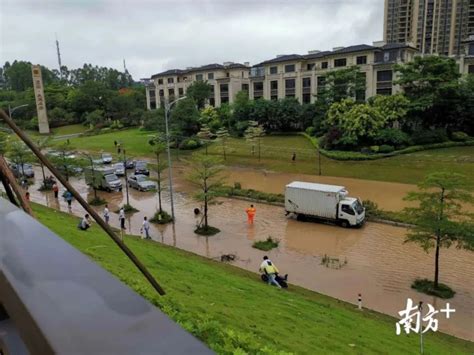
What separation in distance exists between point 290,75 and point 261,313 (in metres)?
48.7

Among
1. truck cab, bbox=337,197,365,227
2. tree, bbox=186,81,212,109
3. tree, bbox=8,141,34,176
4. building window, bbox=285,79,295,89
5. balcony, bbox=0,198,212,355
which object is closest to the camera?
balcony, bbox=0,198,212,355

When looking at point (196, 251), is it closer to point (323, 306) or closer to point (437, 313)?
point (323, 306)

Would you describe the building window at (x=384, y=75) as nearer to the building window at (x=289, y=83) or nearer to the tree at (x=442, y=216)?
the building window at (x=289, y=83)

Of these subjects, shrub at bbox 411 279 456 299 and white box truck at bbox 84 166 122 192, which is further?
white box truck at bbox 84 166 122 192

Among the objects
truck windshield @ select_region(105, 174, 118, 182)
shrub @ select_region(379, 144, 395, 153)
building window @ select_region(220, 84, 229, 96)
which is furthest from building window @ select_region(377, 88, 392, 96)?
truck windshield @ select_region(105, 174, 118, 182)

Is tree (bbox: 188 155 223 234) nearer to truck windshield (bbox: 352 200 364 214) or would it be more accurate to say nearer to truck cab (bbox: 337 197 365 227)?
truck cab (bbox: 337 197 365 227)

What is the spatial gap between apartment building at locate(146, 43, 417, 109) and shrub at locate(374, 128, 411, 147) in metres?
9.14

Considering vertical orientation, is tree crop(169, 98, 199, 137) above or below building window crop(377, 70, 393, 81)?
below

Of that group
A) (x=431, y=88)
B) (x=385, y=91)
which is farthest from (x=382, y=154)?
(x=385, y=91)

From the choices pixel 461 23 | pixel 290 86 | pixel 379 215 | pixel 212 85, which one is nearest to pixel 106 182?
pixel 379 215

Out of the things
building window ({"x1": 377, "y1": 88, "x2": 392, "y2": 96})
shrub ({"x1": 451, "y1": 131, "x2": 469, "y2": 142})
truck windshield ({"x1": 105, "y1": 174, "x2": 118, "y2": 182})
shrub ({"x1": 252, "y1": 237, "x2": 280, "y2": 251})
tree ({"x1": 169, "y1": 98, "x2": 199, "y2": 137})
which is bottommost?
shrub ({"x1": 252, "y1": 237, "x2": 280, "y2": 251})

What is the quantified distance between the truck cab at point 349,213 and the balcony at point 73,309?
57.7ft

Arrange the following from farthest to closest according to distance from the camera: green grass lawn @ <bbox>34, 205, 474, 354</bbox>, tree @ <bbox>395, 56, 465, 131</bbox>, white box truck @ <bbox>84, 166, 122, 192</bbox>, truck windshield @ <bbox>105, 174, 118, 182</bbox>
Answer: tree @ <bbox>395, 56, 465, 131</bbox> → truck windshield @ <bbox>105, 174, 118, 182</bbox> → white box truck @ <bbox>84, 166, 122, 192</bbox> → green grass lawn @ <bbox>34, 205, 474, 354</bbox>

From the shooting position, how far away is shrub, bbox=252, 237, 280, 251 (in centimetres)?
1563
